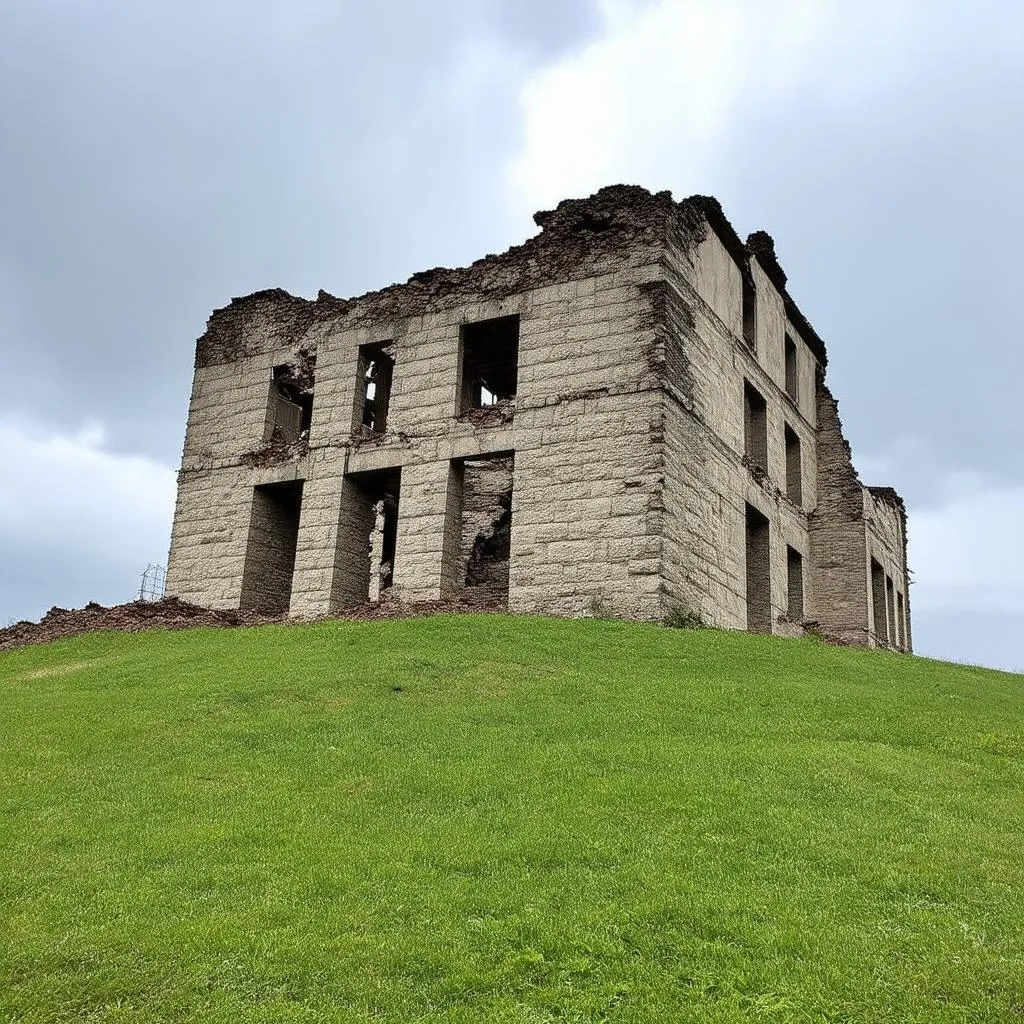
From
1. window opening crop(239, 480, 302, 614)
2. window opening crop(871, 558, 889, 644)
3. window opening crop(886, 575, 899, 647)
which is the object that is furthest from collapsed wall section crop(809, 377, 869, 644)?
window opening crop(239, 480, 302, 614)

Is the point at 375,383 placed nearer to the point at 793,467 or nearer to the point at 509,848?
the point at 793,467

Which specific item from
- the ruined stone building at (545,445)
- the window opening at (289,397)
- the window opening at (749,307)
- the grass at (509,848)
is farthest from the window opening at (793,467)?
the grass at (509,848)

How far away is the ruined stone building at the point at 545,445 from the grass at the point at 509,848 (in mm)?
6135

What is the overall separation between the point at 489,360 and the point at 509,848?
1904cm

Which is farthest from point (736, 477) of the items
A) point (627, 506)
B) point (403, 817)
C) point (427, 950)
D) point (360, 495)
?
point (427, 950)

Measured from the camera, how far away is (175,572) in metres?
25.2

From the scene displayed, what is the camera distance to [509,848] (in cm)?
792

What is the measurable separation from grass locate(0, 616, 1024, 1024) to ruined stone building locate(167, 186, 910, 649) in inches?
242

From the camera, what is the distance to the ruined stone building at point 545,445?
20.6 meters

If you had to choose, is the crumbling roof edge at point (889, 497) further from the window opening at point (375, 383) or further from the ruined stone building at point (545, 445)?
the window opening at point (375, 383)

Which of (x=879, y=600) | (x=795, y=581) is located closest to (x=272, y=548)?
(x=795, y=581)

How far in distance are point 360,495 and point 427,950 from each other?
60.7 ft

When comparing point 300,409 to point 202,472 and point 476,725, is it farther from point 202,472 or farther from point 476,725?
point 476,725

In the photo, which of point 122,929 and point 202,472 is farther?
point 202,472
